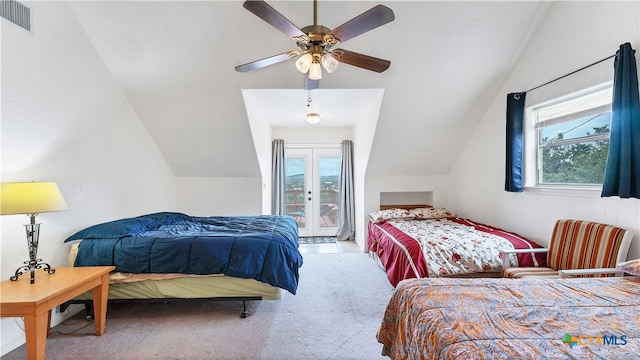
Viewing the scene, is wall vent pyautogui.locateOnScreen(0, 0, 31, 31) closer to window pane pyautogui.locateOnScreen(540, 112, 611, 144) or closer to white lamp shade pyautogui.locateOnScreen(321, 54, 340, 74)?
white lamp shade pyautogui.locateOnScreen(321, 54, 340, 74)

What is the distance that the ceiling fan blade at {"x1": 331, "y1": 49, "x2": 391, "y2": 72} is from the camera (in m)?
2.02

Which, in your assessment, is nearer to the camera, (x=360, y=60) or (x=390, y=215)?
(x=360, y=60)

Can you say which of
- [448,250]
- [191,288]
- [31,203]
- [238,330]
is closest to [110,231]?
[31,203]

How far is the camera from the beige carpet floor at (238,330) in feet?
6.87

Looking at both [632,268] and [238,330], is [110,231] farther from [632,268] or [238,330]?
[632,268]

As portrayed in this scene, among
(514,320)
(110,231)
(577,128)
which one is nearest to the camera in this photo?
(514,320)

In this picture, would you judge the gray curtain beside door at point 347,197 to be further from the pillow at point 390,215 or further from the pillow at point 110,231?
the pillow at point 110,231

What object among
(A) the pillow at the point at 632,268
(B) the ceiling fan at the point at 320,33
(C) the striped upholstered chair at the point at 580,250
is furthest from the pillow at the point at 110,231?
(A) the pillow at the point at 632,268

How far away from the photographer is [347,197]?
5.63 m

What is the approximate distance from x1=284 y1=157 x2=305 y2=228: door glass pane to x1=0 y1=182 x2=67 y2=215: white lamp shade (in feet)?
13.0

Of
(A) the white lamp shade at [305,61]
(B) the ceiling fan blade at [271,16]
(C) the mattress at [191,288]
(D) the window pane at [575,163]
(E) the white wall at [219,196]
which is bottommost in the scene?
(C) the mattress at [191,288]

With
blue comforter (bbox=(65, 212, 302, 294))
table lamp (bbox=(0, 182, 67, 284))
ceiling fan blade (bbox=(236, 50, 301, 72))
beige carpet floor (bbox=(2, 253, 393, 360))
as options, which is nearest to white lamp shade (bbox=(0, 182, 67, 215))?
table lamp (bbox=(0, 182, 67, 284))

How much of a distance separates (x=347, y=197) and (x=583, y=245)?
363 centimetres

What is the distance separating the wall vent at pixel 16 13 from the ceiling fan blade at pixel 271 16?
1751 mm
